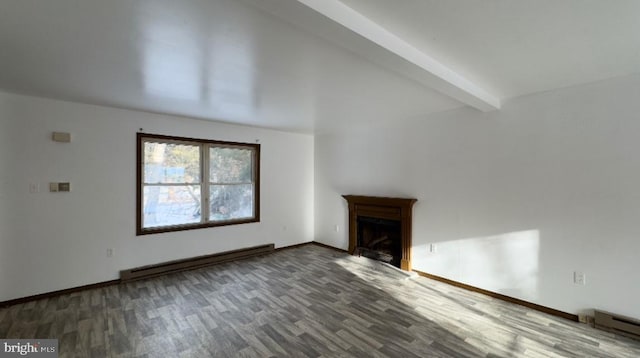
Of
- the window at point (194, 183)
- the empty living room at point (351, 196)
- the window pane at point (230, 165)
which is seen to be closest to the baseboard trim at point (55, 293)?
the empty living room at point (351, 196)

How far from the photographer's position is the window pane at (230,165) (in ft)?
15.9

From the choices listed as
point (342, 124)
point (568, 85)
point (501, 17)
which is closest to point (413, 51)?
point (501, 17)

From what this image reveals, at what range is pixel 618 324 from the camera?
256 cm

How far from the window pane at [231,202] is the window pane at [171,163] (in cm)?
46

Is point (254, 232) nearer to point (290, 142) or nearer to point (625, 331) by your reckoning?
point (290, 142)

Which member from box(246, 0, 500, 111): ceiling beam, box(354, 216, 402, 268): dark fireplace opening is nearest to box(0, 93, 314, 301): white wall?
box(354, 216, 402, 268): dark fireplace opening

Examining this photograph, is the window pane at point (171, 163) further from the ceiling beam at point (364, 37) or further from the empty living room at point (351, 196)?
the ceiling beam at point (364, 37)

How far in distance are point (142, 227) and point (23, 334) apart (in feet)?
5.54

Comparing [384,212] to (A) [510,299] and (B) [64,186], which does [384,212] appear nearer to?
(A) [510,299]

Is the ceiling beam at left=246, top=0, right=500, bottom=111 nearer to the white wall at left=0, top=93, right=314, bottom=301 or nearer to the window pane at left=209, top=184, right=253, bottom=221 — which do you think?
the white wall at left=0, top=93, right=314, bottom=301

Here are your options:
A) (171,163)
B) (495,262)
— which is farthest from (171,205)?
(495,262)

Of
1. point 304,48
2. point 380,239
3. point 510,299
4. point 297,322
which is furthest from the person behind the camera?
point 380,239

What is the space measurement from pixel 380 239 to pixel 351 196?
3.12ft

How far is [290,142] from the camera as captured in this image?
5.79 m
